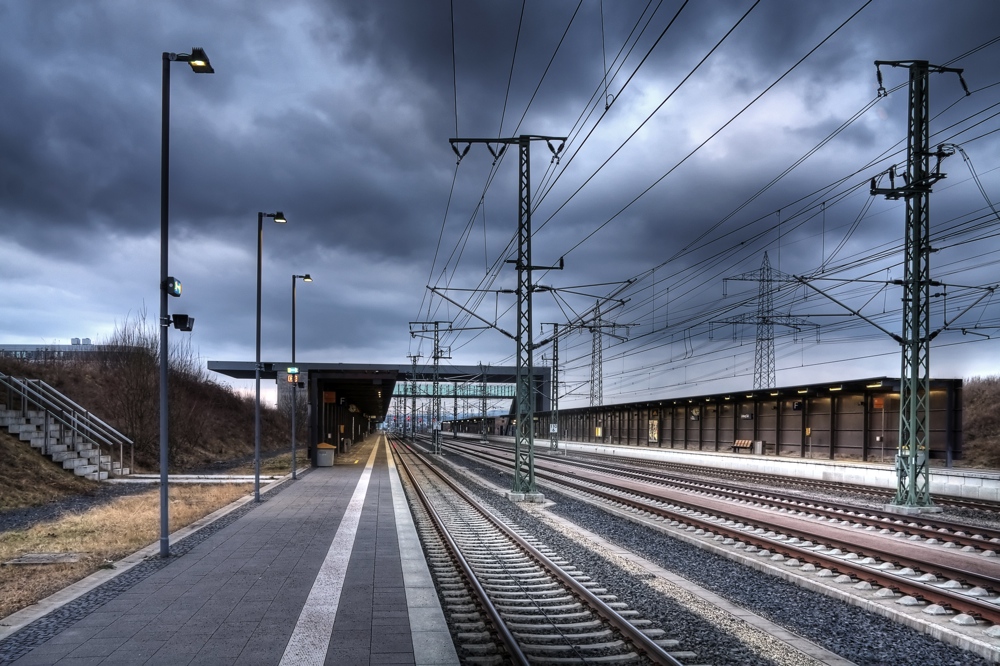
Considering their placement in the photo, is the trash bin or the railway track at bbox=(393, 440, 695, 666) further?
the trash bin

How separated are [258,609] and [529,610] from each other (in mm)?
3271

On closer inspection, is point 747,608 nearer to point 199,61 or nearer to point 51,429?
point 199,61

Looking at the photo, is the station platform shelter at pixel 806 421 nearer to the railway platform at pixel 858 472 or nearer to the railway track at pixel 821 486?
the railway platform at pixel 858 472

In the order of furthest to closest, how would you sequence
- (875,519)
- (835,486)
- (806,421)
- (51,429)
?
1. (806,421)
2. (835,486)
3. (51,429)
4. (875,519)

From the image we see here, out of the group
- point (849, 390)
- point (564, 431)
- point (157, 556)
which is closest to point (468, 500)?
point (157, 556)

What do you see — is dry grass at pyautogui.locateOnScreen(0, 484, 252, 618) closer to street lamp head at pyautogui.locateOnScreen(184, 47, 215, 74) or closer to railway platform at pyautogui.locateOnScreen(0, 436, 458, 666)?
railway platform at pyautogui.locateOnScreen(0, 436, 458, 666)

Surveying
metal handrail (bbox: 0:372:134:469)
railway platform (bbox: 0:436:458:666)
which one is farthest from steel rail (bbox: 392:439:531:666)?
metal handrail (bbox: 0:372:134:469)

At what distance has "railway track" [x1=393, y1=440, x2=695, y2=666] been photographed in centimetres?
751

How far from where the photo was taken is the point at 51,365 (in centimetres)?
4031

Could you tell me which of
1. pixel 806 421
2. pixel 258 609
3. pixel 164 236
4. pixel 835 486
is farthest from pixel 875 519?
pixel 806 421

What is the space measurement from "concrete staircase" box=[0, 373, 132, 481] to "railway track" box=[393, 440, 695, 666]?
16.7m

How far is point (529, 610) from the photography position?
933 centimetres

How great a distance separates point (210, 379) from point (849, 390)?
5232 cm

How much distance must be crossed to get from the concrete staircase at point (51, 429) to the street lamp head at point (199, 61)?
17.8 metres
